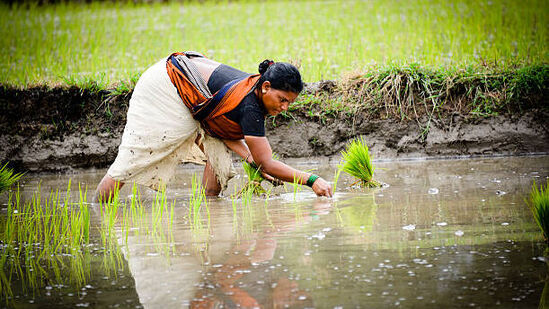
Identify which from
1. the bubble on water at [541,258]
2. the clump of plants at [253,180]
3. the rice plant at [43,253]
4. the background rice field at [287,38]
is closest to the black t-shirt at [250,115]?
the clump of plants at [253,180]

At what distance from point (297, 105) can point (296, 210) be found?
268 cm

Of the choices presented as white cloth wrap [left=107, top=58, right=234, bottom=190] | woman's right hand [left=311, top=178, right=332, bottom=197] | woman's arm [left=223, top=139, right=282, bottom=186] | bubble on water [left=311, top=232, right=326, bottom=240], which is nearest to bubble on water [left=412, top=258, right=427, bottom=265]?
bubble on water [left=311, top=232, right=326, bottom=240]

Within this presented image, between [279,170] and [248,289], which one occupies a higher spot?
[279,170]

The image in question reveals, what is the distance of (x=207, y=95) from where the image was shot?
4180mm

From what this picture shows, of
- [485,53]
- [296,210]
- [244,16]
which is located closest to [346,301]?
[296,210]

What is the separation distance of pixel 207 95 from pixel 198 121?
0.32 meters

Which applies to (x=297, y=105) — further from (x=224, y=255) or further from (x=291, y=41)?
(x=224, y=255)

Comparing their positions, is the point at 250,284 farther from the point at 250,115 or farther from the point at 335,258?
the point at 250,115

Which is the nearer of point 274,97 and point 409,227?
point 409,227

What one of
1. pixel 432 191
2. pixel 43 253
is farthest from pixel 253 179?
pixel 43 253

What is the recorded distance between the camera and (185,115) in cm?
434

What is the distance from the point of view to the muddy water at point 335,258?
7.28ft

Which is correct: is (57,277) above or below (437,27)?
below

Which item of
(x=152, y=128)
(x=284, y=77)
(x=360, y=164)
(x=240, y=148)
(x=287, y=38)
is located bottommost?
(x=360, y=164)
